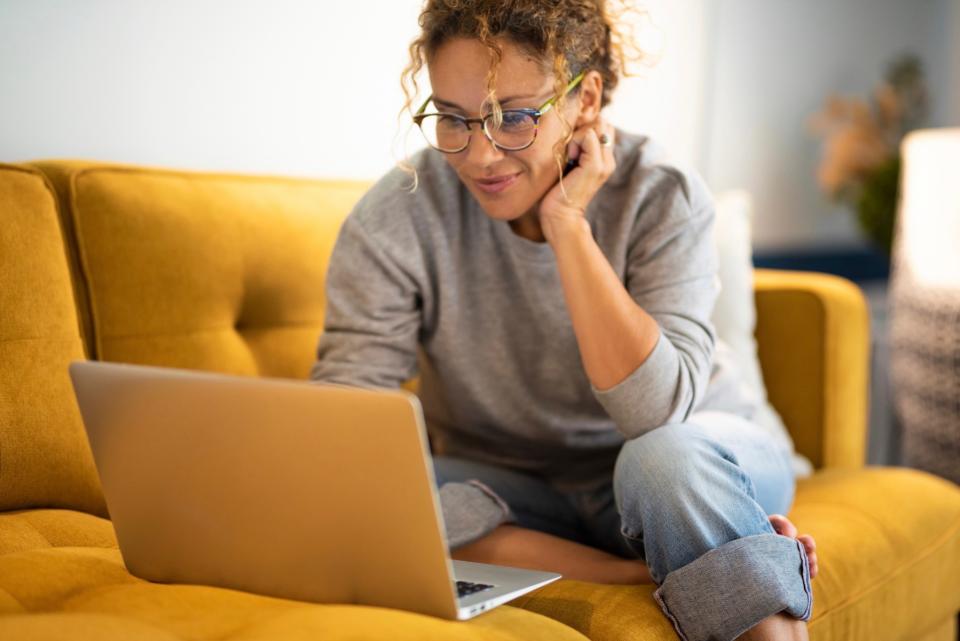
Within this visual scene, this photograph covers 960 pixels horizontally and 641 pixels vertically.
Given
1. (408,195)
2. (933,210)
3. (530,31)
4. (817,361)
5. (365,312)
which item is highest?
(530,31)

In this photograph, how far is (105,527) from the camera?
120 cm

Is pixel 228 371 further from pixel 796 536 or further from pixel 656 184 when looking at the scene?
pixel 796 536

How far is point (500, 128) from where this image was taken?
4.18 ft

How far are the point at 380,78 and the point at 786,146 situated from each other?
1.84 meters

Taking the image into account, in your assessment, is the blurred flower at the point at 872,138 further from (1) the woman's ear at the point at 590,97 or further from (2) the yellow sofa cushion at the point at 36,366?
(2) the yellow sofa cushion at the point at 36,366

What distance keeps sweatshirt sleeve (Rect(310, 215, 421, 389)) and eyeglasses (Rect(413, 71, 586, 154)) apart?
18 centimetres

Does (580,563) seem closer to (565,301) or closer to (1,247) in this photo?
(565,301)

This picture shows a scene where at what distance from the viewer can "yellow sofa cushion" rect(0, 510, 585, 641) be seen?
2.81 feet

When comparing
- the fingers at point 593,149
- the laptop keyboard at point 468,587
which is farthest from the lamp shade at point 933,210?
the laptop keyboard at point 468,587

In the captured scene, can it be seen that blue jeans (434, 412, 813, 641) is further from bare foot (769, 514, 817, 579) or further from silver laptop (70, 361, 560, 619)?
silver laptop (70, 361, 560, 619)

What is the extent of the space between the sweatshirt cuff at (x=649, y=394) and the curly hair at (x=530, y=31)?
0.90 feet

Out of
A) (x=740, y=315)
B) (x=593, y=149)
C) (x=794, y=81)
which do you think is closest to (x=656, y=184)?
(x=593, y=149)

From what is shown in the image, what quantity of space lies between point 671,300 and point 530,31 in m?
0.36

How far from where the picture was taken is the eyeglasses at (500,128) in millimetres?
1268
